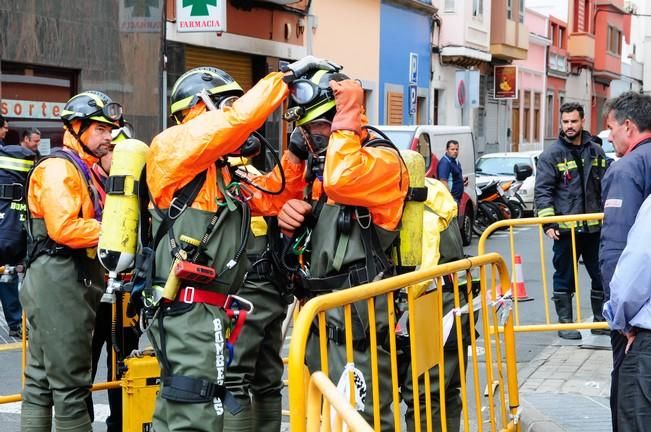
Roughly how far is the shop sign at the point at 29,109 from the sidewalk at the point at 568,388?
26.9ft

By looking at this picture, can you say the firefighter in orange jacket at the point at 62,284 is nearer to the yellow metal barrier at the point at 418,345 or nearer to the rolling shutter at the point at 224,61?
the yellow metal barrier at the point at 418,345

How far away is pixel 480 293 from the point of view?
543 cm

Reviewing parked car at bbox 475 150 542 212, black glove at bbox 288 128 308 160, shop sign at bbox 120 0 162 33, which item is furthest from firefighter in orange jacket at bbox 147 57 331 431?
parked car at bbox 475 150 542 212

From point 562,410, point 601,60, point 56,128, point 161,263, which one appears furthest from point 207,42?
point 601,60

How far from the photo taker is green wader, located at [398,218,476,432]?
501 cm

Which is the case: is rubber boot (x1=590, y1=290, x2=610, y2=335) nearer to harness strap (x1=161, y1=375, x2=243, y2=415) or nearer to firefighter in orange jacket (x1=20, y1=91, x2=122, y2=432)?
firefighter in orange jacket (x1=20, y1=91, x2=122, y2=432)

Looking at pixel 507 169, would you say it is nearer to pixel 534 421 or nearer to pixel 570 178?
pixel 570 178

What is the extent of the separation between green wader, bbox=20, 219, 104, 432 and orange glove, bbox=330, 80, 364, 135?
5.41ft

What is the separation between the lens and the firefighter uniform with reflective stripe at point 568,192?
30.5ft

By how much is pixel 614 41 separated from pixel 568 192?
5284 centimetres

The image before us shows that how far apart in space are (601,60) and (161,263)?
5384 cm

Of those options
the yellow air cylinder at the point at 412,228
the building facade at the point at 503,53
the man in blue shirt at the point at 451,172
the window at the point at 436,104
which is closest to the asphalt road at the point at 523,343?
the man in blue shirt at the point at 451,172

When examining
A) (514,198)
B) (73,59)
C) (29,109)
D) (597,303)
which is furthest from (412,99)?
(597,303)

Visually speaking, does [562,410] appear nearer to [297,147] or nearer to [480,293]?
[480,293]
